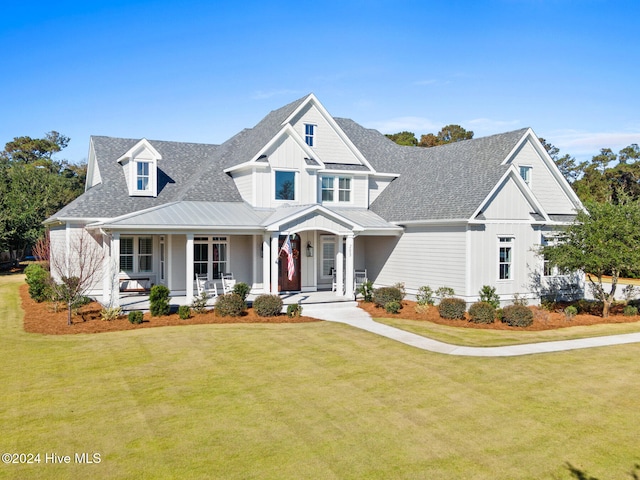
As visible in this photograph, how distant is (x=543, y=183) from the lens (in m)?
28.1

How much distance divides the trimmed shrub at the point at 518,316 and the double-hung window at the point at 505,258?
3.44 metres

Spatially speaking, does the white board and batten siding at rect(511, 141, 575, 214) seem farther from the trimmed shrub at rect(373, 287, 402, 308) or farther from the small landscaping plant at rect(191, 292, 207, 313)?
the small landscaping plant at rect(191, 292, 207, 313)

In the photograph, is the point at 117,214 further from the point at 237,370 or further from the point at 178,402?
the point at 178,402

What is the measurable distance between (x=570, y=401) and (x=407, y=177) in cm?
1964

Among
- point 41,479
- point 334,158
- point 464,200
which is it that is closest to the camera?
point 41,479

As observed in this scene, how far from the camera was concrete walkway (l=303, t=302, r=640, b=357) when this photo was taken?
52.3 feet

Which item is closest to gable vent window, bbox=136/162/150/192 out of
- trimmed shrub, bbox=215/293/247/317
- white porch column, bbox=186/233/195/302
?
white porch column, bbox=186/233/195/302

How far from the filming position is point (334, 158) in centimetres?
2944

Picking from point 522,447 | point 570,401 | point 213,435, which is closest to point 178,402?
point 213,435

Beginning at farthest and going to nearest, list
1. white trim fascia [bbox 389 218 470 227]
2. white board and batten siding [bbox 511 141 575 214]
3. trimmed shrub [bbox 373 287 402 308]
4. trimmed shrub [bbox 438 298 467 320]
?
white board and batten siding [bbox 511 141 575 214], trimmed shrub [bbox 373 287 402 308], white trim fascia [bbox 389 218 470 227], trimmed shrub [bbox 438 298 467 320]

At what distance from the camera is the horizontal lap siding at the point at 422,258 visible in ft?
76.8

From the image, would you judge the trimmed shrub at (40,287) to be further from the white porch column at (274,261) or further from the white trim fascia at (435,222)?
the white trim fascia at (435,222)

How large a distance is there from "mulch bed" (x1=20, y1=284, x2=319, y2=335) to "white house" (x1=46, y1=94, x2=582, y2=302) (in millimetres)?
1737

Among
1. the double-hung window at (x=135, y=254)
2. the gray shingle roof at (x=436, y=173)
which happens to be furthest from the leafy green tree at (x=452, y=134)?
the double-hung window at (x=135, y=254)
